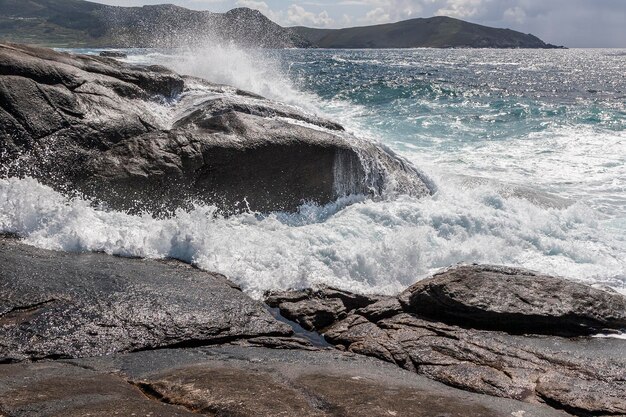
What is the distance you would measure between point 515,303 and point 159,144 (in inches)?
242

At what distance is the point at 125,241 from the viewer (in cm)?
768

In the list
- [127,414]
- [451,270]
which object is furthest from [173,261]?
[127,414]

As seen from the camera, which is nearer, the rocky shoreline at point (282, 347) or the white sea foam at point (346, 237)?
the rocky shoreline at point (282, 347)

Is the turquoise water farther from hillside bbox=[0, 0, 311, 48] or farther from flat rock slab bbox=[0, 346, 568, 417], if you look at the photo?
hillside bbox=[0, 0, 311, 48]

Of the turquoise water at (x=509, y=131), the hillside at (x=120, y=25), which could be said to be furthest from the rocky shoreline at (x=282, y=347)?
the hillside at (x=120, y=25)

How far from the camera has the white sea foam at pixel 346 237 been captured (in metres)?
7.72

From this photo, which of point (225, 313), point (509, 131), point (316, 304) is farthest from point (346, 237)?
point (509, 131)

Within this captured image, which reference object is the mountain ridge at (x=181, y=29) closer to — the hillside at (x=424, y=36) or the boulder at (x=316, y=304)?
the hillside at (x=424, y=36)

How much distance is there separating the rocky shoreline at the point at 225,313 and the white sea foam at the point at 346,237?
1.32 feet

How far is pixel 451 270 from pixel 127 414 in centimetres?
480

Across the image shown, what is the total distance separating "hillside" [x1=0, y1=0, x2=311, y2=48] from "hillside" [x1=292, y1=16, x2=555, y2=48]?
2682cm

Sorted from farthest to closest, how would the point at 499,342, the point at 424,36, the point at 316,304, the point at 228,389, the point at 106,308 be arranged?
the point at 424,36, the point at 316,304, the point at 499,342, the point at 106,308, the point at 228,389

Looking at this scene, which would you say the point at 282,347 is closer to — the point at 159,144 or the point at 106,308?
the point at 106,308

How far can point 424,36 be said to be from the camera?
604 feet
